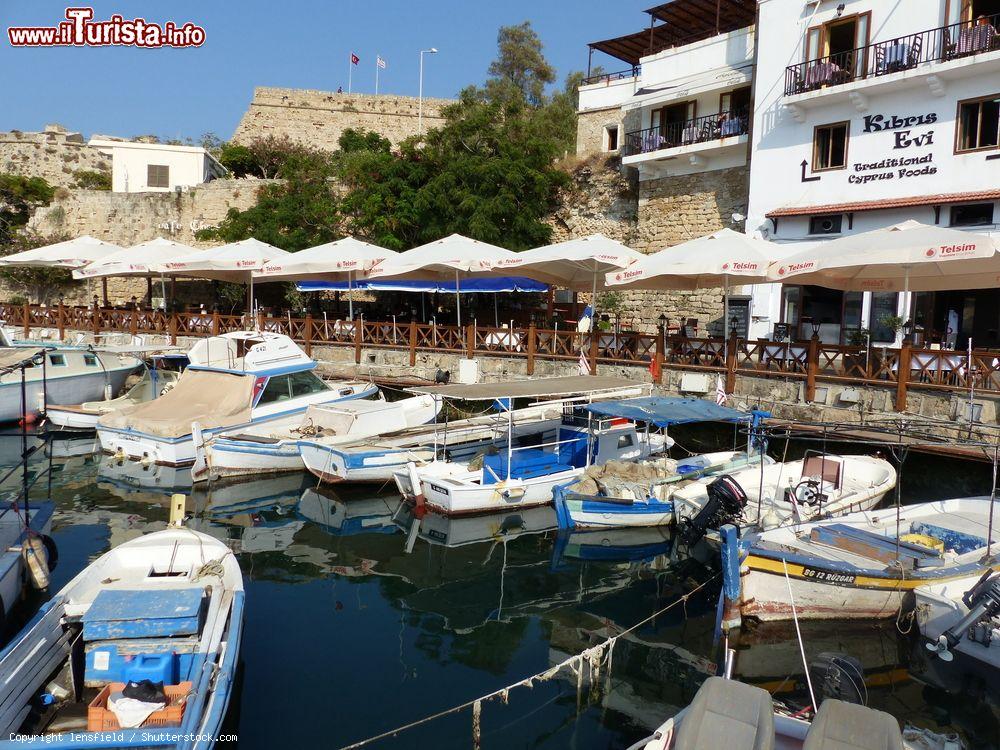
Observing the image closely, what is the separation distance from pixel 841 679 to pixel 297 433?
11127 millimetres

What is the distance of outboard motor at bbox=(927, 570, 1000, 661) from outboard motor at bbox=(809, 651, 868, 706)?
1.89 metres

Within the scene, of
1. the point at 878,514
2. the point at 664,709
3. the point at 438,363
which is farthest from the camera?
the point at 438,363

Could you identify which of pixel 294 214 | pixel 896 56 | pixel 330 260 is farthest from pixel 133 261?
pixel 896 56

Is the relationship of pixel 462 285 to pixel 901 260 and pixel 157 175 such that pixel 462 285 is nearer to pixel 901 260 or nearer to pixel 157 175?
pixel 901 260

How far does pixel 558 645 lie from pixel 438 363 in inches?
521

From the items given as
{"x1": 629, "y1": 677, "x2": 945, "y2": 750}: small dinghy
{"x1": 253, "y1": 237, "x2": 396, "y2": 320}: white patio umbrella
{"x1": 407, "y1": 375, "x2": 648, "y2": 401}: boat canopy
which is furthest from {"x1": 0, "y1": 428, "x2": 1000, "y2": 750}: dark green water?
{"x1": 253, "y1": 237, "x2": 396, "y2": 320}: white patio umbrella

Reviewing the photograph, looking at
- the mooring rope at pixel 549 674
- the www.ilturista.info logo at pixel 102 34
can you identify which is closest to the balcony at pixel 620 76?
the www.ilturista.info logo at pixel 102 34

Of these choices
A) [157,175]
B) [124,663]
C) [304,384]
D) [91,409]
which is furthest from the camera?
[157,175]

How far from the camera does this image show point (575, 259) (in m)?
17.2

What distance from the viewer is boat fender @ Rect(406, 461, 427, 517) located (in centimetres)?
1199

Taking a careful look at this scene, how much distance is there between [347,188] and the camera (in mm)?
32031

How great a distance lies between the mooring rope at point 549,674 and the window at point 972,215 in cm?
1325

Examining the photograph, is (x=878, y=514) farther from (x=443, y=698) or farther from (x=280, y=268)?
(x=280, y=268)

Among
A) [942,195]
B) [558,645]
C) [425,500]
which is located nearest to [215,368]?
[425,500]
